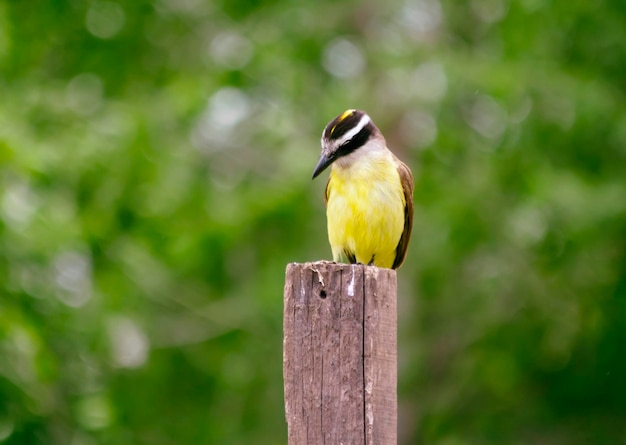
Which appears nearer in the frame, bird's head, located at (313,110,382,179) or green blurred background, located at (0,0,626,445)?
bird's head, located at (313,110,382,179)

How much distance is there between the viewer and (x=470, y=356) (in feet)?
41.1

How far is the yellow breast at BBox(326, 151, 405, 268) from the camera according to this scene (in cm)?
663

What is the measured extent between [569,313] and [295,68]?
12.3 ft

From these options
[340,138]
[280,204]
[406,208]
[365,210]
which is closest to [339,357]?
[365,210]

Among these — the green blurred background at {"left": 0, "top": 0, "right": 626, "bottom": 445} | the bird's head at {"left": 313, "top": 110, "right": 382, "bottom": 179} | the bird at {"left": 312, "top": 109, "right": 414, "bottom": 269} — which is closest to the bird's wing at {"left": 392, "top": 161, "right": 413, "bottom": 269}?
the bird at {"left": 312, "top": 109, "right": 414, "bottom": 269}

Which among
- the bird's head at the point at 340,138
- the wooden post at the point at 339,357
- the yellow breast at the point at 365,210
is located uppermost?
the bird's head at the point at 340,138

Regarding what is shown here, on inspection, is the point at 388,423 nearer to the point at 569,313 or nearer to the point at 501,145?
the point at 501,145

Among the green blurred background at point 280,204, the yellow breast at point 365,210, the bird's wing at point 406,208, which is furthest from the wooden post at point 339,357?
the green blurred background at point 280,204

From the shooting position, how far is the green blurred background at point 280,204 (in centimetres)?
975

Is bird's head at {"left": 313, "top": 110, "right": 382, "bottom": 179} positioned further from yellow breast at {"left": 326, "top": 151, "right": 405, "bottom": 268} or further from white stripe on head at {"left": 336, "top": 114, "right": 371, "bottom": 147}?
Answer: yellow breast at {"left": 326, "top": 151, "right": 405, "bottom": 268}

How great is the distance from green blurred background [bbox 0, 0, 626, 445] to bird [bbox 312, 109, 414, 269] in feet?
8.04

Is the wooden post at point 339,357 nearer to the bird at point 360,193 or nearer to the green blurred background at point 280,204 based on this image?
the bird at point 360,193

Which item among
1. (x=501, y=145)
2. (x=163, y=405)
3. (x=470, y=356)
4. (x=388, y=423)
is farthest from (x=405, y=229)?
(x=163, y=405)

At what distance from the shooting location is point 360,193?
263 inches
